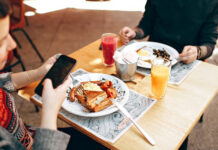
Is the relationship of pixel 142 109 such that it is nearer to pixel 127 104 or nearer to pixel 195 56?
pixel 127 104

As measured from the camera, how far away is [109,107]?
971 mm

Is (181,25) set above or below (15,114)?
above

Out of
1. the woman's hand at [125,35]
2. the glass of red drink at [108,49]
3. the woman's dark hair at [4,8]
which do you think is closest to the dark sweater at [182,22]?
the woman's hand at [125,35]

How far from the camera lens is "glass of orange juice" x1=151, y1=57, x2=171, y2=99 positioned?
3.42ft

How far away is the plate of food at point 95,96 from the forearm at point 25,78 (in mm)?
191

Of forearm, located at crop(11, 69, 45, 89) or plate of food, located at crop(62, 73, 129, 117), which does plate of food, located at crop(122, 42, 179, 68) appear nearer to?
plate of food, located at crop(62, 73, 129, 117)

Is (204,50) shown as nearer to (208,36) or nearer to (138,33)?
(208,36)

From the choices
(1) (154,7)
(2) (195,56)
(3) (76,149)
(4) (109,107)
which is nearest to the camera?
(4) (109,107)

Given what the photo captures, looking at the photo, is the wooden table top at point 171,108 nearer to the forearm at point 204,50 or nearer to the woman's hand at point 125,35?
the forearm at point 204,50

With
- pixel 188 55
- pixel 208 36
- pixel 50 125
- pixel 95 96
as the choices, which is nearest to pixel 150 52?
pixel 188 55

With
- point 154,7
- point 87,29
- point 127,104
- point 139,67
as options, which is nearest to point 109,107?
point 127,104

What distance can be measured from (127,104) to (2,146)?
21.0 inches

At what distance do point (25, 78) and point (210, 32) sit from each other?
1243 millimetres

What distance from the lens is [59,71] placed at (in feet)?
3.22
